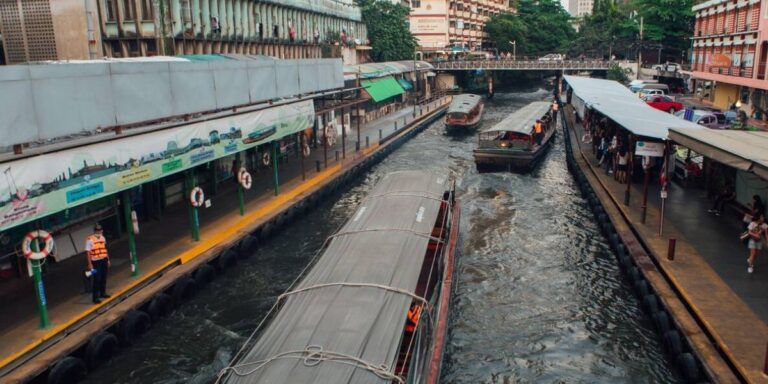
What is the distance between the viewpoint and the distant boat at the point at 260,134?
23555mm

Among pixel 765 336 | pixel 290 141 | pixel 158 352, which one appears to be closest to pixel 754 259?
pixel 765 336

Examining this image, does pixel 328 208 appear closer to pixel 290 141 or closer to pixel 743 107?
pixel 290 141

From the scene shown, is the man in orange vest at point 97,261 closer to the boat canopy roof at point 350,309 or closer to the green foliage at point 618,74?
the boat canopy roof at point 350,309

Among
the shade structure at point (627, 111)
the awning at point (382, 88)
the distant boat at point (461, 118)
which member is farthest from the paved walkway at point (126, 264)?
the distant boat at point (461, 118)

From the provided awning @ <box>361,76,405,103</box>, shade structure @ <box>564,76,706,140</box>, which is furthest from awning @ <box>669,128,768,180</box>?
awning @ <box>361,76,405,103</box>

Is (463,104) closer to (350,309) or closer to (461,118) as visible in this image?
(461,118)

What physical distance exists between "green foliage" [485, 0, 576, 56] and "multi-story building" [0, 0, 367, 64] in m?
61.5

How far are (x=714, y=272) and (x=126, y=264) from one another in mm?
16438

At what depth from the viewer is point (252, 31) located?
4681 cm

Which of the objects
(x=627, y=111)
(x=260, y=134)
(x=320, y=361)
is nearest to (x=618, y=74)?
(x=627, y=111)

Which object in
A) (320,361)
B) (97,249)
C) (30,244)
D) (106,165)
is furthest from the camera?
(106,165)

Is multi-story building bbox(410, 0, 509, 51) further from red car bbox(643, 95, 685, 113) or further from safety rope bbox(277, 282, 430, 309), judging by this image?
safety rope bbox(277, 282, 430, 309)

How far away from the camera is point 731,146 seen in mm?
16375

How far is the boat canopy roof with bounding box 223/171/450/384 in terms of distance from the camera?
8906 millimetres
